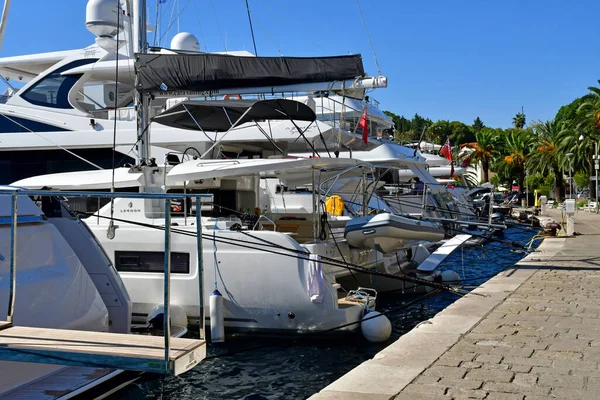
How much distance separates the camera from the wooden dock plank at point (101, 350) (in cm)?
376

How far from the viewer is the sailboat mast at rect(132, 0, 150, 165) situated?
38.0ft

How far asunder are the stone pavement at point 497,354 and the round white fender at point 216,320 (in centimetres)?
274

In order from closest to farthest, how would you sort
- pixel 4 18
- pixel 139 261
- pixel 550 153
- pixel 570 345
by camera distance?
pixel 570 345 → pixel 4 18 → pixel 139 261 → pixel 550 153

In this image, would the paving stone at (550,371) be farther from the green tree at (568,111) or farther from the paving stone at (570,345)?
the green tree at (568,111)

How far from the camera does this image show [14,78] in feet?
72.1

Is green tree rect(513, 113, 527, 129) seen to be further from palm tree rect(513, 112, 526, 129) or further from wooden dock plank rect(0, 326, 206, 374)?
wooden dock plank rect(0, 326, 206, 374)

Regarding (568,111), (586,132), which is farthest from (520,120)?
(586,132)

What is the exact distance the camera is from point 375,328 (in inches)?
348

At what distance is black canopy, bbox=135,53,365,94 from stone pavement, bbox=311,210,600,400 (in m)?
4.49

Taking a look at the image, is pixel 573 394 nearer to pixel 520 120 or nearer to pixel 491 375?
pixel 491 375

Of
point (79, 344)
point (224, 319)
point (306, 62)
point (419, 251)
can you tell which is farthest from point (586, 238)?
point (79, 344)

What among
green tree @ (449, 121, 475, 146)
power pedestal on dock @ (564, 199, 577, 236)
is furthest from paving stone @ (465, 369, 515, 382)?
green tree @ (449, 121, 475, 146)

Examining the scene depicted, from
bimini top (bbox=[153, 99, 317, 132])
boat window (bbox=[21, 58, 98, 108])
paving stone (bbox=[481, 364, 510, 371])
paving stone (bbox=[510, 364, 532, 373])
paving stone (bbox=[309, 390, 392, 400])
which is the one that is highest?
boat window (bbox=[21, 58, 98, 108])

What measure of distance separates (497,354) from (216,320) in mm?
3929
